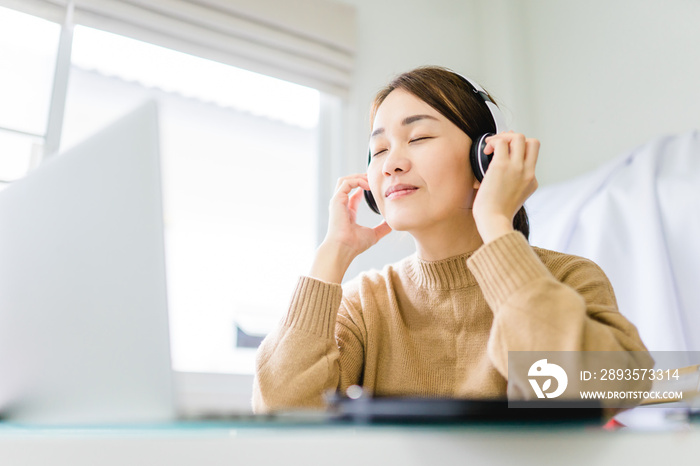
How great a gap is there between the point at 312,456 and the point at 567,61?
2404mm

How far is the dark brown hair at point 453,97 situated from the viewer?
3.57 ft

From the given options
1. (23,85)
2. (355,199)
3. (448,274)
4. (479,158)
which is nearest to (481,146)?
(479,158)

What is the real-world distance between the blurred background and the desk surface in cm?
159

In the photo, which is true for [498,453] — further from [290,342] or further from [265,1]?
[265,1]

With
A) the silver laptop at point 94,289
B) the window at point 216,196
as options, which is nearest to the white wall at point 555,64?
the window at point 216,196

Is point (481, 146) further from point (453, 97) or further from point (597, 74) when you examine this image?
point (597, 74)

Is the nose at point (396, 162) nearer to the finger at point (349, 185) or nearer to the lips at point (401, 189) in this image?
the lips at point (401, 189)

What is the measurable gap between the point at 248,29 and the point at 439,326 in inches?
55.3

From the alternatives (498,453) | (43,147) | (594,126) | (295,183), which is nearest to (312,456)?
(498,453)

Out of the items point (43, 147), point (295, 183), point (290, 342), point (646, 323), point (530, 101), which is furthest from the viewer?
point (530, 101)

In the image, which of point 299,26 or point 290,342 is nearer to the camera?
point 290,342

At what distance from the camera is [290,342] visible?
980 millimetres

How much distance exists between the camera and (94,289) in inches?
16.5

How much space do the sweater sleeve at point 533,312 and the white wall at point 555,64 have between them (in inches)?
39.2
